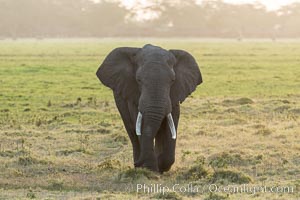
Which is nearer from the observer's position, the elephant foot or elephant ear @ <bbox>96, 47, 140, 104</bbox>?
the elephant foot

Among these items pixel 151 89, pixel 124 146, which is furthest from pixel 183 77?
pixel 124 146

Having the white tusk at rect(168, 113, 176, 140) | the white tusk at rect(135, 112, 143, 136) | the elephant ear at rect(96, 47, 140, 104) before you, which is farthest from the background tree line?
the white tusk at rect(135, 112, 143, 136)

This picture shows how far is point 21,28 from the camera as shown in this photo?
12406cm

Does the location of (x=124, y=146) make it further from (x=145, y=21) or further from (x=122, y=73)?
(x=145, y=21)

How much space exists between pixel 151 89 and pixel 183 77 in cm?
95

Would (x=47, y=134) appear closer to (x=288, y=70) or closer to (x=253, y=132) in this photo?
(x=253, y=132)

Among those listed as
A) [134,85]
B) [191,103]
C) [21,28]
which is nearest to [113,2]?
[21,28]

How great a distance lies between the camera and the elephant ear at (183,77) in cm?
980

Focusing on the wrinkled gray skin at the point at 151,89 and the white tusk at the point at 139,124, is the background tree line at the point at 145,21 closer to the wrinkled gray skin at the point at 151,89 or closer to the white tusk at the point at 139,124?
the wrinkled gray skin at the point at 151,89

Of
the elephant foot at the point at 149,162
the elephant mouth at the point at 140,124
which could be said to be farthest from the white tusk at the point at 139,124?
the elephant foot at the point at 149,162

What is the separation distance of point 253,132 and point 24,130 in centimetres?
404

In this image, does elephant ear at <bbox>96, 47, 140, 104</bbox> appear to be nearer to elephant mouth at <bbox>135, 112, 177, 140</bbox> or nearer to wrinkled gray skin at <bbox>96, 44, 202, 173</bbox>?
wrinkled gray skin at <bbox>96, 44, 202, 173</bbox>

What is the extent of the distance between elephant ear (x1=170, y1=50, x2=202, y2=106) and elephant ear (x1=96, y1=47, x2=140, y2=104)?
492 mm

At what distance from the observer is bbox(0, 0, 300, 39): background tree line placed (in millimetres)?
126438
